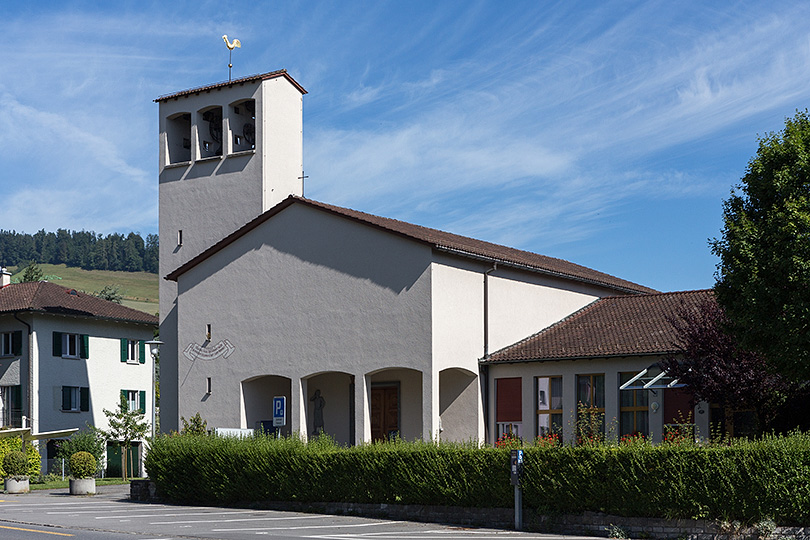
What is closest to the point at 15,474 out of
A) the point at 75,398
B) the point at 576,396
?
the point at 75,398

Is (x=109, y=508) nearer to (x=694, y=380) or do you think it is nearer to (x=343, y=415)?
(x=343, y=415)

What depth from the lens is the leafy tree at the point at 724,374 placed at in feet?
79.8

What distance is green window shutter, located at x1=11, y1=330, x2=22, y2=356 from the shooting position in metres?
47.2

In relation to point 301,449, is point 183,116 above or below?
above

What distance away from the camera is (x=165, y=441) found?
26.8m

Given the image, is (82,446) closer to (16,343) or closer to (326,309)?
(16,343)

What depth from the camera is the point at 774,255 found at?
19688 millimetres

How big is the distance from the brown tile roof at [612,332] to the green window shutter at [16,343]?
26530 millimetres

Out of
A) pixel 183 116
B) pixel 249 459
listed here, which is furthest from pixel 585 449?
pixel 183 116

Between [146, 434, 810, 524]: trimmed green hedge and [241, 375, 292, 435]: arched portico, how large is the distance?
17.7ft

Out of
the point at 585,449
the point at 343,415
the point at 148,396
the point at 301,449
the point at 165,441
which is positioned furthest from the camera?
the point at 148,396

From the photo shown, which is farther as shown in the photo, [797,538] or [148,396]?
[148,396]

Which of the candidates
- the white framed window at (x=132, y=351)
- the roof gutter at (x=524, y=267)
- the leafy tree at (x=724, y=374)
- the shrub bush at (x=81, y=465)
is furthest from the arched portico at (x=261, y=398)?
the white framed window at (x=132, y=351)

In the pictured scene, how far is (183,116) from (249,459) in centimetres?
1777
